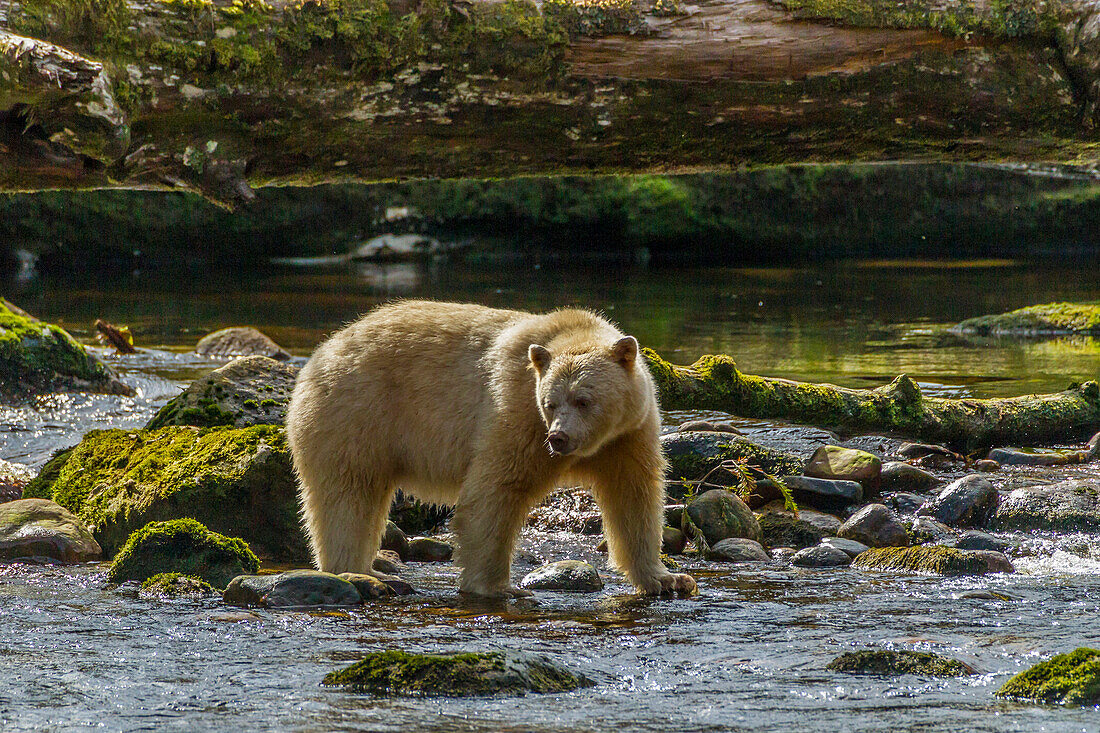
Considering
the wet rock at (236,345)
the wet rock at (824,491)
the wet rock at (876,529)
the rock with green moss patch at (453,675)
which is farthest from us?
the wet rock at (236,345)

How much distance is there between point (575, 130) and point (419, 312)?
1444 millimetres

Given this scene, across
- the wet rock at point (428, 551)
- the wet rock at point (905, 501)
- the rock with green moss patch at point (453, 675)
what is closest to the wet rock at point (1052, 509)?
the wet rock at point (905, 501)

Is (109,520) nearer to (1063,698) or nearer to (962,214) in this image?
(1063,698)

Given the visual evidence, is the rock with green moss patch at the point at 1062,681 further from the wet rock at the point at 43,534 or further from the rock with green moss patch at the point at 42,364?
the rock with green moss patch at the point at 42,364

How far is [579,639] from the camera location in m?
5.95

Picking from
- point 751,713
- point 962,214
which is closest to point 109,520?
point 751,713

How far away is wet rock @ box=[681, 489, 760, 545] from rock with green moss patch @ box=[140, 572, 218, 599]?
3.15 metres

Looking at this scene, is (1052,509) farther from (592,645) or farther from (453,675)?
(453,675)

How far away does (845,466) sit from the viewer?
30.8 ft

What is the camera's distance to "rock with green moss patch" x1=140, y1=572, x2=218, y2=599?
6.72 meters

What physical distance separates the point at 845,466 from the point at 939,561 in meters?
2.10

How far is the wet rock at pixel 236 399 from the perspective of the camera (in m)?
9.51

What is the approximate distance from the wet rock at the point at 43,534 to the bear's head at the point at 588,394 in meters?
3.20

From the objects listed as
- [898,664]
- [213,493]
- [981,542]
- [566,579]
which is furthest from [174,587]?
[981,542]
